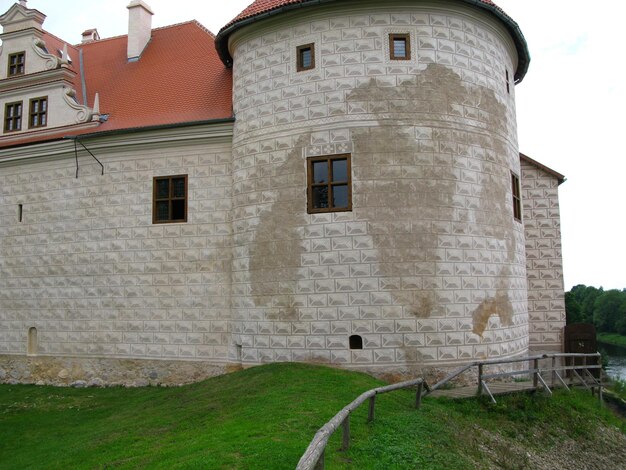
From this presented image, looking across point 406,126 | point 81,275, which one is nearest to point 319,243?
point 406,126

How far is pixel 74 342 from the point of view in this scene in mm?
17141

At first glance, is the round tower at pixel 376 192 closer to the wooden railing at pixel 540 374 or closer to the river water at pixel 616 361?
the wooden railing at pixel 540 374

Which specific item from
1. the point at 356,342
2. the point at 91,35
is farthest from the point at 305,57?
the point at 91,35

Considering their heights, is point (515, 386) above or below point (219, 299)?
below

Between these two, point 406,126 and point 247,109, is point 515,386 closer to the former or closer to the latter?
point 406,126

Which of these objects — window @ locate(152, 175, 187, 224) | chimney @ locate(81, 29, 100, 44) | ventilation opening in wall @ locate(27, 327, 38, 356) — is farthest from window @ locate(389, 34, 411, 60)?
chimney @ locate(81, 29, 100, 44)

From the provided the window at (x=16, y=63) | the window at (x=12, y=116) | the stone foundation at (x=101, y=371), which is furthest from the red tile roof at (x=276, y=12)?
the stone foundation at (x=101, y=371)

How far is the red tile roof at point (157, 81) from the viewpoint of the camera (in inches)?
670

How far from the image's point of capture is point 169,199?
1653cm

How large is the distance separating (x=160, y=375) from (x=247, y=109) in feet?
25.0

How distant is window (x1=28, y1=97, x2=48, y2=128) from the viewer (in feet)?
61.7

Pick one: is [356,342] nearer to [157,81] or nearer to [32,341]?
[32,341]

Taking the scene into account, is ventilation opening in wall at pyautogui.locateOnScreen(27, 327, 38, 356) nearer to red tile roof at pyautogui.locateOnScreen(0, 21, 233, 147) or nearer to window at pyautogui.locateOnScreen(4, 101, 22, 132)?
red tile roof at pyautogui.locateOnScreen(0, 21, 233, 147)

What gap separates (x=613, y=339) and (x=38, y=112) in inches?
2580
